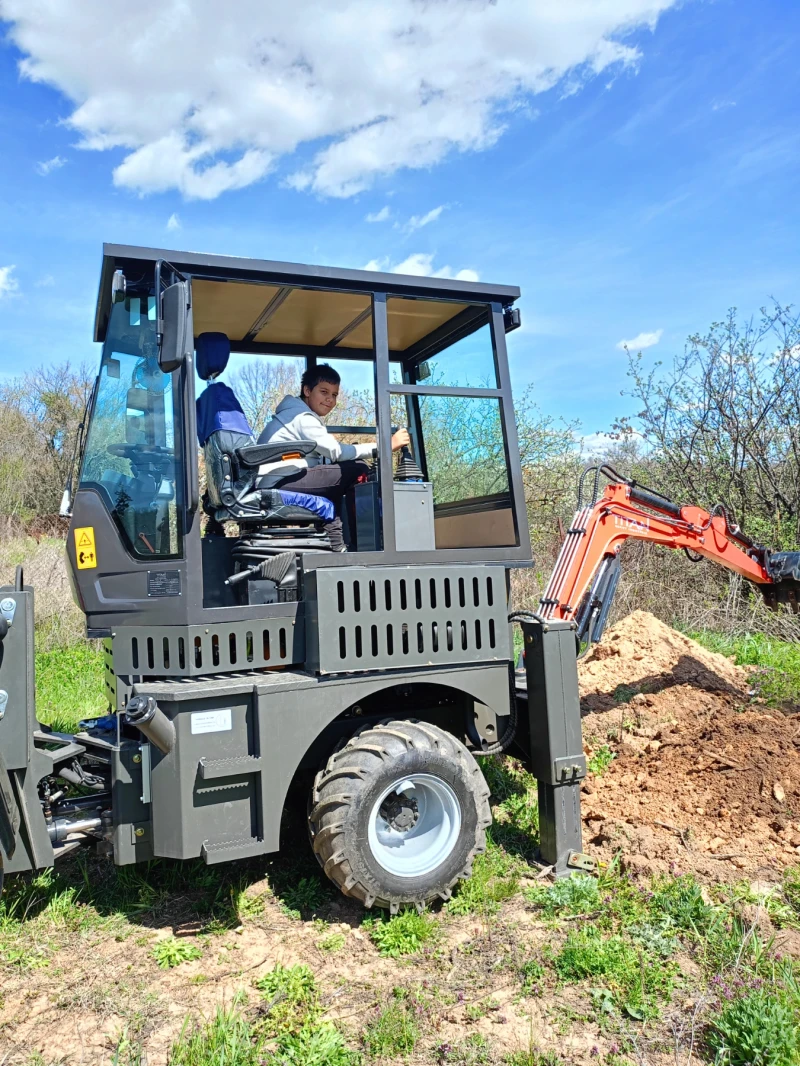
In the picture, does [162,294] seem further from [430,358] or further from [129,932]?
[129,932]

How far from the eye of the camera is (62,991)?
318 cm

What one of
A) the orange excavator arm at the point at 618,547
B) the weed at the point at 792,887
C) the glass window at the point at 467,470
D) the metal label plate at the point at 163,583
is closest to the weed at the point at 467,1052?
the weed at the point at 792,887

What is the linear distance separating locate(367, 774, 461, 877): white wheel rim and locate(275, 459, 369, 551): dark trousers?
1238 mm

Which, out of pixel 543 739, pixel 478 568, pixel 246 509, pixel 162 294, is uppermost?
pixel 162 294

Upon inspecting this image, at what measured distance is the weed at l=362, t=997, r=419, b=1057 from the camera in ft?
9.17

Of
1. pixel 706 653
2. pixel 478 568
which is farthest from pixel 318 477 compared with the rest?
pixel 706 653

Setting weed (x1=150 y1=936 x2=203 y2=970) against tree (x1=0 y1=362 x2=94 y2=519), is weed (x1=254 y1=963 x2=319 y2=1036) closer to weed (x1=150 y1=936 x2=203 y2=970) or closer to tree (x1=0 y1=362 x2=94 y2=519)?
weed (x1=150 y1=936 x2=203 y2=970)

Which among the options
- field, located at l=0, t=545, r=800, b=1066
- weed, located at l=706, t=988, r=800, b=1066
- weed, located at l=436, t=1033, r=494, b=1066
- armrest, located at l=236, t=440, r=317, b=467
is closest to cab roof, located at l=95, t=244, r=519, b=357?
armrest, located at l=236, t=440, r=317, b=467

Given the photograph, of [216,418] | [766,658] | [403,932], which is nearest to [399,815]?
[403,932]

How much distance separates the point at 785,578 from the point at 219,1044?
5.31m

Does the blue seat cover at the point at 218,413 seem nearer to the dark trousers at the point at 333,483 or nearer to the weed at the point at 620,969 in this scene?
the dark trousers at the point at 333,483

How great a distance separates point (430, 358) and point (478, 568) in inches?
61.2

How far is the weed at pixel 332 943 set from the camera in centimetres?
350

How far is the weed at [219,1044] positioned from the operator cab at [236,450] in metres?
1.55
